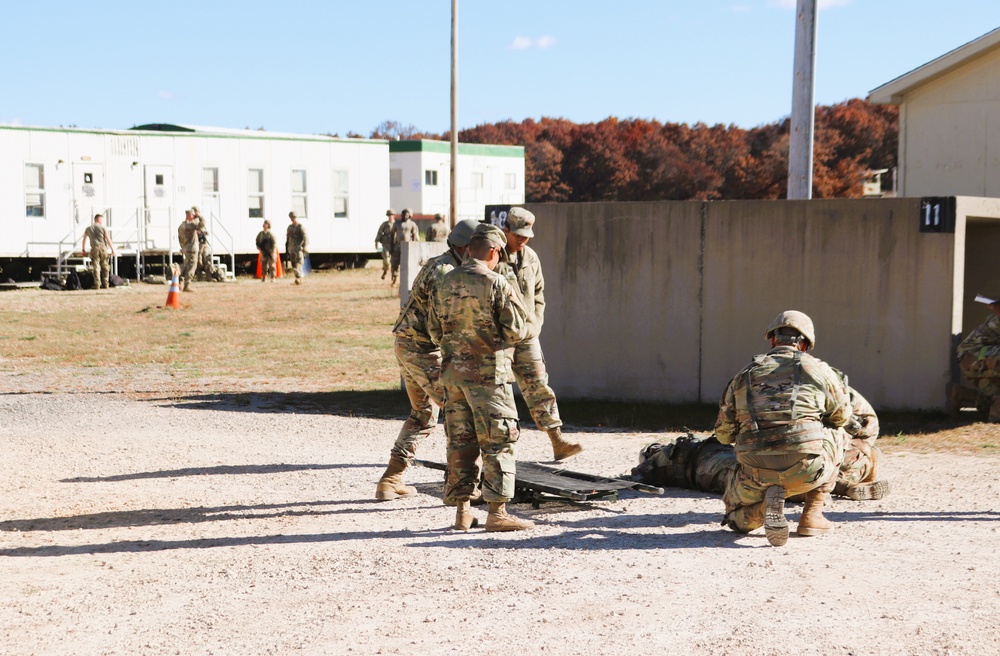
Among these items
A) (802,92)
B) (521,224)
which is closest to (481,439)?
(521,224)

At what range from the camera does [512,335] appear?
259 inches

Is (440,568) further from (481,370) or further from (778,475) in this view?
(778,475)

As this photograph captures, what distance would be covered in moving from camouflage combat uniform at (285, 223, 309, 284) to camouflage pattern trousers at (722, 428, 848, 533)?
22.0 m

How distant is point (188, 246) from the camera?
25.3 meters

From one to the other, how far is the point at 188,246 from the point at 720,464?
63.8 feet

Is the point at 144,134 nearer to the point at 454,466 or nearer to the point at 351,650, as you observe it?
the point at 454,466

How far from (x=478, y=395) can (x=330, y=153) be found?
25.9 meters

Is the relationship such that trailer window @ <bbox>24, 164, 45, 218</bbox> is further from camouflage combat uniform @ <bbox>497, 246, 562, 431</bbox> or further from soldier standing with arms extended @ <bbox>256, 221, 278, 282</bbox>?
camouflage combat uniform @ <bbox>497, 246, 562, 431</bbox>

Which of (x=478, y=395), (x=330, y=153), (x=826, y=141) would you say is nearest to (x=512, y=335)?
(x=478, y=395)

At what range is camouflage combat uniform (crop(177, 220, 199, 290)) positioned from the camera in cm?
2512

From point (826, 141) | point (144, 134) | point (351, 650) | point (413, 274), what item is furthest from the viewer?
point (826, 141)

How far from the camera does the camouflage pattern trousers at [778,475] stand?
6.28 metres

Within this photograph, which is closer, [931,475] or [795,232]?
[931,475]

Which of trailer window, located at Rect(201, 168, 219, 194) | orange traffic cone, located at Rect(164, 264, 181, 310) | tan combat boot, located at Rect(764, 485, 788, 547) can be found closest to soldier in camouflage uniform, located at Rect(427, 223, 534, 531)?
tan combat boot, located at Rect(764, 485, 788, 547)
